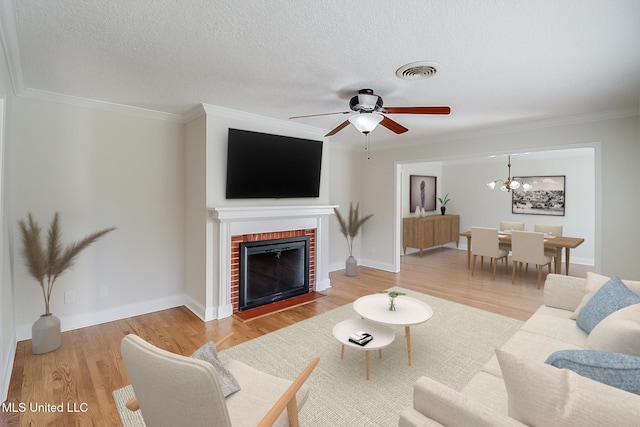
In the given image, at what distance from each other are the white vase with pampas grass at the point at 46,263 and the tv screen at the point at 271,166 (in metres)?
1.56

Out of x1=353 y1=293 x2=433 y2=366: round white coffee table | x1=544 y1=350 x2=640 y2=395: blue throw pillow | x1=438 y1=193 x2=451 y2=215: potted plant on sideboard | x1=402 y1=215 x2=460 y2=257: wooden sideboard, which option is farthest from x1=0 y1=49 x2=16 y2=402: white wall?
x1=438 y1=193 x2=451 y2=215: potted plant on sideboard

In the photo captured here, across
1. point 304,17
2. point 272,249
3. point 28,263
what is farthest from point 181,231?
point 304,17

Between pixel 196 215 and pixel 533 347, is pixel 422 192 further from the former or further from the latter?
pixel 533 347

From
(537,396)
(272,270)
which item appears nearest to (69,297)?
(272,270)

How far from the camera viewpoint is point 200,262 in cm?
354

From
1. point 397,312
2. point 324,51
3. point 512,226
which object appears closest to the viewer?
point 324,51

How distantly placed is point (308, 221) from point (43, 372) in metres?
3.06

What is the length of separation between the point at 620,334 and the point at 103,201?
4278 millimetres

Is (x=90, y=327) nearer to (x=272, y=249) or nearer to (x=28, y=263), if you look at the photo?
(x=28, y=263)

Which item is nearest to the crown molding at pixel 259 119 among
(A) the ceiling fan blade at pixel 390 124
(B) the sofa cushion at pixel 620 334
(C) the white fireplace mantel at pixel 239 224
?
(C) the white fireplace mantel at pixel 239 224

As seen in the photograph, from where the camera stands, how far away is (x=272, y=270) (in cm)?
402

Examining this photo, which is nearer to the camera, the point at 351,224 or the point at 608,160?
the point at 608,160

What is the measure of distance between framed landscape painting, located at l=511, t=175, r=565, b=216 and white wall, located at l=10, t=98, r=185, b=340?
734 centimetres

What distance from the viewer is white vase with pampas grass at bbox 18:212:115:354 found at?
2652 millimetres
